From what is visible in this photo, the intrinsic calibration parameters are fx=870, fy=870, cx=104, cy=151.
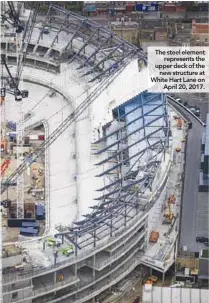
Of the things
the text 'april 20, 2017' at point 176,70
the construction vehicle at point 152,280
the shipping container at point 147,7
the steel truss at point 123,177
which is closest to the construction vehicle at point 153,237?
the steel truss at point 123,177

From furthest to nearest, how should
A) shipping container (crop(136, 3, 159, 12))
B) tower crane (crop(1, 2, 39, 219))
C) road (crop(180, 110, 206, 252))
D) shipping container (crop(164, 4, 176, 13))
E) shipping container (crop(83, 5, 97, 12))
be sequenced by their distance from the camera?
shipping container (crop(164, 4, 176, 13))
shipping container (crop(83, 5, 97, 12))
shipping container (crop(136, 3, 159, 12))
tower crane (crop(1, 2, 39, 219))
road (crop(180, 110, 206, 252))

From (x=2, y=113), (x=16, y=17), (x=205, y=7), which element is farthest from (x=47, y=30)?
(x=205, y=7)

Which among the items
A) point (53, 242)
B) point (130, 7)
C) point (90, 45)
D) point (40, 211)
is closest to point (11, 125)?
point (90, 45)

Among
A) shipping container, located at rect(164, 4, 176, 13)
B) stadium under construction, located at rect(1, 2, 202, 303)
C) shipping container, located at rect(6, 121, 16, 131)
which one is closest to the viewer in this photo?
stadium under construction, located at rect(1, 2, 202, 303)

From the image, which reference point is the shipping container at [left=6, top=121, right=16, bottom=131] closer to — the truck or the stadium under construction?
the stadium under construction

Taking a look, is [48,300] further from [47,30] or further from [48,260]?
[47,30]

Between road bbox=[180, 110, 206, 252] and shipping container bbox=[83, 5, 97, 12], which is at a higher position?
shipping container bbox=[83, 5, 97, 12]

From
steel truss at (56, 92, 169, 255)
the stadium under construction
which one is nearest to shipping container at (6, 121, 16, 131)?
the stadium under construction
